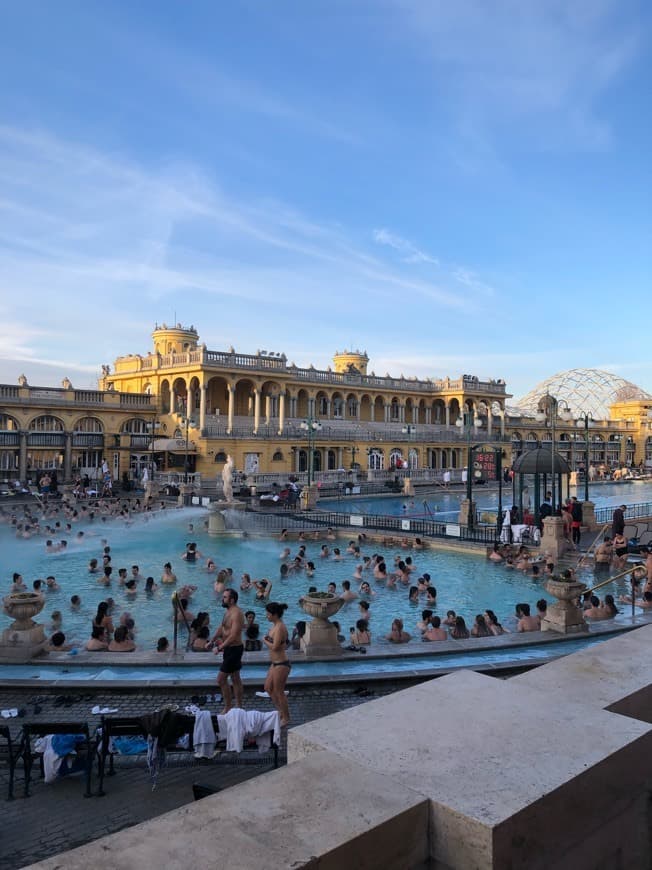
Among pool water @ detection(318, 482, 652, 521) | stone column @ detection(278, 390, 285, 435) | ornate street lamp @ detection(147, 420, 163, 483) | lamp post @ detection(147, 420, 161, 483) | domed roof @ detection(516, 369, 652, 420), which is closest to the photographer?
pool water @ detection(318, 482, 652, 521)

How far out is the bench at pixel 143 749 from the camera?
6.36m

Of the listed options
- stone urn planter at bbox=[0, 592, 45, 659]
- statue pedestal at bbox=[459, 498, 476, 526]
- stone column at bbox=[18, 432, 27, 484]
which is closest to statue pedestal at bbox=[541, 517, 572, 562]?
statue pedestal at bbox=[459, 498, 476, 526]

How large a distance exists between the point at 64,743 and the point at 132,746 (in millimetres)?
700

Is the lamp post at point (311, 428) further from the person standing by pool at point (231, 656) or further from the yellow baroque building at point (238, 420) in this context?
the person standing by pool at point (231, 656)

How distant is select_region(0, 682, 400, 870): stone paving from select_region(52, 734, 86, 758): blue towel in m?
0.34

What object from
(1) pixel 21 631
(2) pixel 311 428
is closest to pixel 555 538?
(1) pixel 21 631

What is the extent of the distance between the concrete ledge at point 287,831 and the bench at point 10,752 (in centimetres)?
434

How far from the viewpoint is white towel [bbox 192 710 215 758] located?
21.6 ft

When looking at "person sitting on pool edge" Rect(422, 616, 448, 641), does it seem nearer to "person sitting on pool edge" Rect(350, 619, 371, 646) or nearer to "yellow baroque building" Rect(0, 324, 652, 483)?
"person sitting on pool edge" Rect(350, 619, 371, 646)

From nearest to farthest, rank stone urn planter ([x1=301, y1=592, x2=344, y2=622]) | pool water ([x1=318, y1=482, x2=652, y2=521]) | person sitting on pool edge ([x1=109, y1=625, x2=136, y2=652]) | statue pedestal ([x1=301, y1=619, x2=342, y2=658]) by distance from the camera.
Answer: stone urn planter ([x1=301, y1=592, x2=344, y2=622])
statue pedestal ([x1=301, y1=619, x2=342, y2=658])
person sitting on pool edge ([x1=109, y1=625, x2=136, y2=652])
pool water ([x1=318, y1=482, x2=652, y2=521])

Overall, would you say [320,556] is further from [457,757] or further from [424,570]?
[457,757]

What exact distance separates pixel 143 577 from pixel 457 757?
57.0ft

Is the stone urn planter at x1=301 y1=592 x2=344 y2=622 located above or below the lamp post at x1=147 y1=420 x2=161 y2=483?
below

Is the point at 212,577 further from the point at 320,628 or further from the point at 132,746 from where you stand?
the point at 132,746
